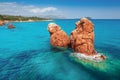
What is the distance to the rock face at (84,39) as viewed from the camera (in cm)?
4131

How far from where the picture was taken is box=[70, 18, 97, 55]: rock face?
136 ft

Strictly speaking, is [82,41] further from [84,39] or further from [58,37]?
[58,37]

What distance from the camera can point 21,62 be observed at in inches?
1447

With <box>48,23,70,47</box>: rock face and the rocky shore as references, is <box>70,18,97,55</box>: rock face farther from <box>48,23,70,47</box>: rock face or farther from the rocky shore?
<box>48,23,70,47</box>: rock face

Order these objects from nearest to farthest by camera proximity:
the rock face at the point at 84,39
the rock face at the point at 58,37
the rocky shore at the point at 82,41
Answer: the rocky shore at the point at 82,41, the rock face at the point at 84,39, the rock face at the point at 58,37

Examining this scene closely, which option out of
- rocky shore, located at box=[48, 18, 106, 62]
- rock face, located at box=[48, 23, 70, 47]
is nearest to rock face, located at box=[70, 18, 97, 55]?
rocky shore, located at box=[48, 18, 106, 62]

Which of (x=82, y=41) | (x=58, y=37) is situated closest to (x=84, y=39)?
(x=82, y=41)

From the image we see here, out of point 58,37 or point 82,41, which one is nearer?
point 82,41

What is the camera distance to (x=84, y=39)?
1674 inches

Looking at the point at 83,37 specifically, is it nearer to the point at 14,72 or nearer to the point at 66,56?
the point at 66,56

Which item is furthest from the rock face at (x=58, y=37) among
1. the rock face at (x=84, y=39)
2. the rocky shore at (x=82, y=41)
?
the rock face at (x=84, y=39)

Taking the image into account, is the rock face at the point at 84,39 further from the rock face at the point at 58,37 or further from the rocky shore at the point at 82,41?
the rock face at the point at 58,37

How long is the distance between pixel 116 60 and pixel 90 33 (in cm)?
989

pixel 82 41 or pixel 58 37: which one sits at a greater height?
pixel 82 41
